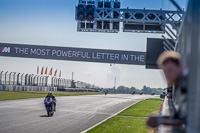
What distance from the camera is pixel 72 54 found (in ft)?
124

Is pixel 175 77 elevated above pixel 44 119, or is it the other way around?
pixel 175 77

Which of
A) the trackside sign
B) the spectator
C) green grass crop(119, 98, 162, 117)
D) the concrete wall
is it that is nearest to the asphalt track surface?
green grass crop(119, 98, 162, 117)

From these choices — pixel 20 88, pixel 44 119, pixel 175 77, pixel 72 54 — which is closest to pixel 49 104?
pixel 44 119

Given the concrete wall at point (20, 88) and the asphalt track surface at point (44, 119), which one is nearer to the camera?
the asphalt track surface at point (44, 119)

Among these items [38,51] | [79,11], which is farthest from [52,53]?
[79,11]

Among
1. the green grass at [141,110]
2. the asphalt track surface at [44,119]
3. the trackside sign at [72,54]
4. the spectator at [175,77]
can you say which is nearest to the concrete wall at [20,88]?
the trackside sign at [72,54]

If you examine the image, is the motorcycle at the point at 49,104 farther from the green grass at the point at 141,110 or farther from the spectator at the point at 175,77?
the spectator at the point at 175,77

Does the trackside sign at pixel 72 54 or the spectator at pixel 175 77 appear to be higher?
the trackside sign at pixel 72 54

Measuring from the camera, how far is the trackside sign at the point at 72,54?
122 feet

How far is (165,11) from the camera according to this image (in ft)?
71.8

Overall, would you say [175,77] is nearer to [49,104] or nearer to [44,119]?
[44,119]

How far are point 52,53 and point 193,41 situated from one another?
118 ft

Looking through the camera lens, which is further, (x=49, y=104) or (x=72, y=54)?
(x=72, y=54)

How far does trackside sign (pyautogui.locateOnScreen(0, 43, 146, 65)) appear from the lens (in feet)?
122
